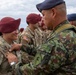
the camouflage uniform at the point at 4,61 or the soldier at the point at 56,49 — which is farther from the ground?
the soldier at the point at 56,49

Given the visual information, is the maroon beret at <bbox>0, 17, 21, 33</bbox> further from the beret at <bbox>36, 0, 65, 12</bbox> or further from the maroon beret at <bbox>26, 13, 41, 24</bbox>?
the maroon beret at <bbox>26, 13, 41, 24</bbox>

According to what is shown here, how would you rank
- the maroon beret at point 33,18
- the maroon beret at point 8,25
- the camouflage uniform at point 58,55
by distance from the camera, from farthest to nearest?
the maroon beret at point 33,18 < the maroon beret at point 8,25 < the camouflage uniform at point 58,55

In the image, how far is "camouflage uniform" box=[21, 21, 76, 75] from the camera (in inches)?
106

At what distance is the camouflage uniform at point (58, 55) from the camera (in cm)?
270

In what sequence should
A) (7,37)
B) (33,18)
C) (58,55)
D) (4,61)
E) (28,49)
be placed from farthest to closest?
(33,18) < (7,37) < (4,61) < (28,49) < (58,55)

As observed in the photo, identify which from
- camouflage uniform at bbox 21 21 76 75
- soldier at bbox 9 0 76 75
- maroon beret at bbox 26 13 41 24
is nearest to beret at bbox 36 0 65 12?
soldier at bbox 9 0 76 75

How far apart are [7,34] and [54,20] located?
1.84 m

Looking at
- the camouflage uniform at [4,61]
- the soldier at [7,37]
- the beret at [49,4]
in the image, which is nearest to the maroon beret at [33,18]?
the soldier at [7,37]

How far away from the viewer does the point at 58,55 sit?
269 centimetres

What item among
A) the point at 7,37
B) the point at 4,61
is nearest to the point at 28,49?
the point at 4,61

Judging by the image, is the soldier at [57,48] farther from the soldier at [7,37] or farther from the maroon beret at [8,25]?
the maroon beret at [8,25]

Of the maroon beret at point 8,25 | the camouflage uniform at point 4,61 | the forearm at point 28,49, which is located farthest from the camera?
the maroon beret at point 8,25

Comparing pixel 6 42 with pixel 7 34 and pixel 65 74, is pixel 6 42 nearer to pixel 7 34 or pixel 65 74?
pixel 7 34

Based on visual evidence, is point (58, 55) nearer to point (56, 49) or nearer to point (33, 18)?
point (56, 49)
